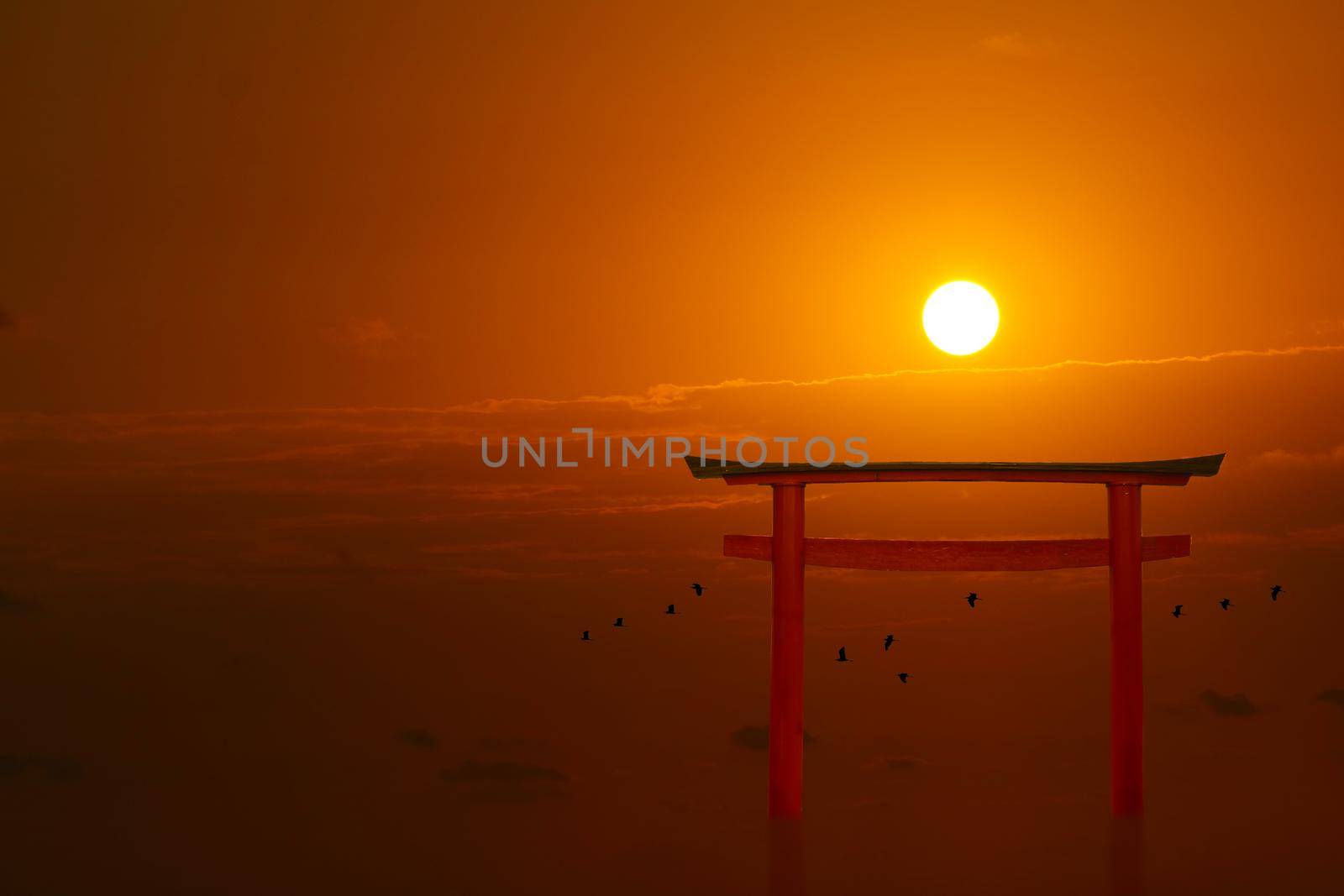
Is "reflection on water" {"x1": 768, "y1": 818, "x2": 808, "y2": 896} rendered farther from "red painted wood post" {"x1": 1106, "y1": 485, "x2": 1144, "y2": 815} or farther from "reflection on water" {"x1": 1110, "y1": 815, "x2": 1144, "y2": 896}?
"red painted wood post" {"x1": 1106, "y1": 485, "x2": 1144, "y2": 815}

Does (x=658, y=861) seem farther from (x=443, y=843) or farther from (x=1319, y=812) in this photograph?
(x=1319, y=812)

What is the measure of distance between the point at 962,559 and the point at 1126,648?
1997 mm

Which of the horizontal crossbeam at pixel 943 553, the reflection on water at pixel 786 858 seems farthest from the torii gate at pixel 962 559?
the reflection on water at pixel 786 858

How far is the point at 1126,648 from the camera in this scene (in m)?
12.5

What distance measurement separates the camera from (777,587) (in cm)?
1229

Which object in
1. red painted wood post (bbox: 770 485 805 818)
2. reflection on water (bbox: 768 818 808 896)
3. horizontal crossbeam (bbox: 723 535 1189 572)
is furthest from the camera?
red painted wood post (bbox: 770 485 805 818)

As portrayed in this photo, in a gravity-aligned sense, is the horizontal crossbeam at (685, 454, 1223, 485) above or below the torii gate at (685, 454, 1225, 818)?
above

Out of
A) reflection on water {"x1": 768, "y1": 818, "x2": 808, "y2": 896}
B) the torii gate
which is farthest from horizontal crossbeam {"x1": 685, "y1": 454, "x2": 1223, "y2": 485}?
reflection on water {"x1": 768, "y1": 818, "x2": 808, "y2": 896}

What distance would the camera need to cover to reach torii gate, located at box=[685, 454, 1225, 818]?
39.3 ft

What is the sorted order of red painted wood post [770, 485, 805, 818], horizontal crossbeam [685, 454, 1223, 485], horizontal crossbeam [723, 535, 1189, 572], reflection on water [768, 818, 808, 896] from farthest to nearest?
red painted wood post [770, 485, 805, 818], horizontal crossbeam [723, 535, 1189, 572], horizontal crossbeam [685, 454, 1223, 485], reflection on water [768, 818, 808, 896]

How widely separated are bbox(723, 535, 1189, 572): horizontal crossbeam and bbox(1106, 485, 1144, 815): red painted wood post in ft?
0.66

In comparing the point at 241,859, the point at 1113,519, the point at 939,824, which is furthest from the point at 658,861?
the point at 1113,519

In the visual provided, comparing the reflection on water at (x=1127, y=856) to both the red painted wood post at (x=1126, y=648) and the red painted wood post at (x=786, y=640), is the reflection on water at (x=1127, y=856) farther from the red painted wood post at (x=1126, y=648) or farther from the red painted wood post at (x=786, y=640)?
the red painted wood post at (x=786, y=640)

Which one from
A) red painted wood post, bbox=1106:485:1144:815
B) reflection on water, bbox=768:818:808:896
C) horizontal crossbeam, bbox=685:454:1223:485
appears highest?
horizontal crossbeam, bbox=685:454:1223:485
